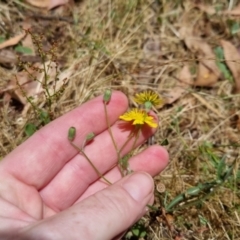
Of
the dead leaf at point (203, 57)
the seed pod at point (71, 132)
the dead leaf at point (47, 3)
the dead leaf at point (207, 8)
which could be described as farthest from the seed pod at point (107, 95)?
the dead leaf at point (207, 8)

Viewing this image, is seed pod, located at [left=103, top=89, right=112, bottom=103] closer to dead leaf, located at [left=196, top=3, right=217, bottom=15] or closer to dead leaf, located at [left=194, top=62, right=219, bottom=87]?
dead leaf, located at [left=194, top=62, right=219, bottom=87]

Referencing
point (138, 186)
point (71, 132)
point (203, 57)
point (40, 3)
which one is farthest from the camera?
Result: point (40, 3)

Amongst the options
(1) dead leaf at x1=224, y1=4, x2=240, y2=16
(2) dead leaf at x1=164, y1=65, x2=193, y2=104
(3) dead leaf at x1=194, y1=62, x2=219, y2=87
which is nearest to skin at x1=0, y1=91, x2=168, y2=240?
(2) dead leaf at x1=164, y1=65, x2=193, y2=104

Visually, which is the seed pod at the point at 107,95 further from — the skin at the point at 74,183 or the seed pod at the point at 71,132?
the seed pod at the point at 71,132

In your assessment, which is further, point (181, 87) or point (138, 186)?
point (181, 87)

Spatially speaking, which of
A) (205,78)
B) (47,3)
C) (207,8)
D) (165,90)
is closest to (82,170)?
(165,90)

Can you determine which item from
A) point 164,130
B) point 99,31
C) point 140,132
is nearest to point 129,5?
point 99,31

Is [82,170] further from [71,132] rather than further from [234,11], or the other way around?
[234,11]
